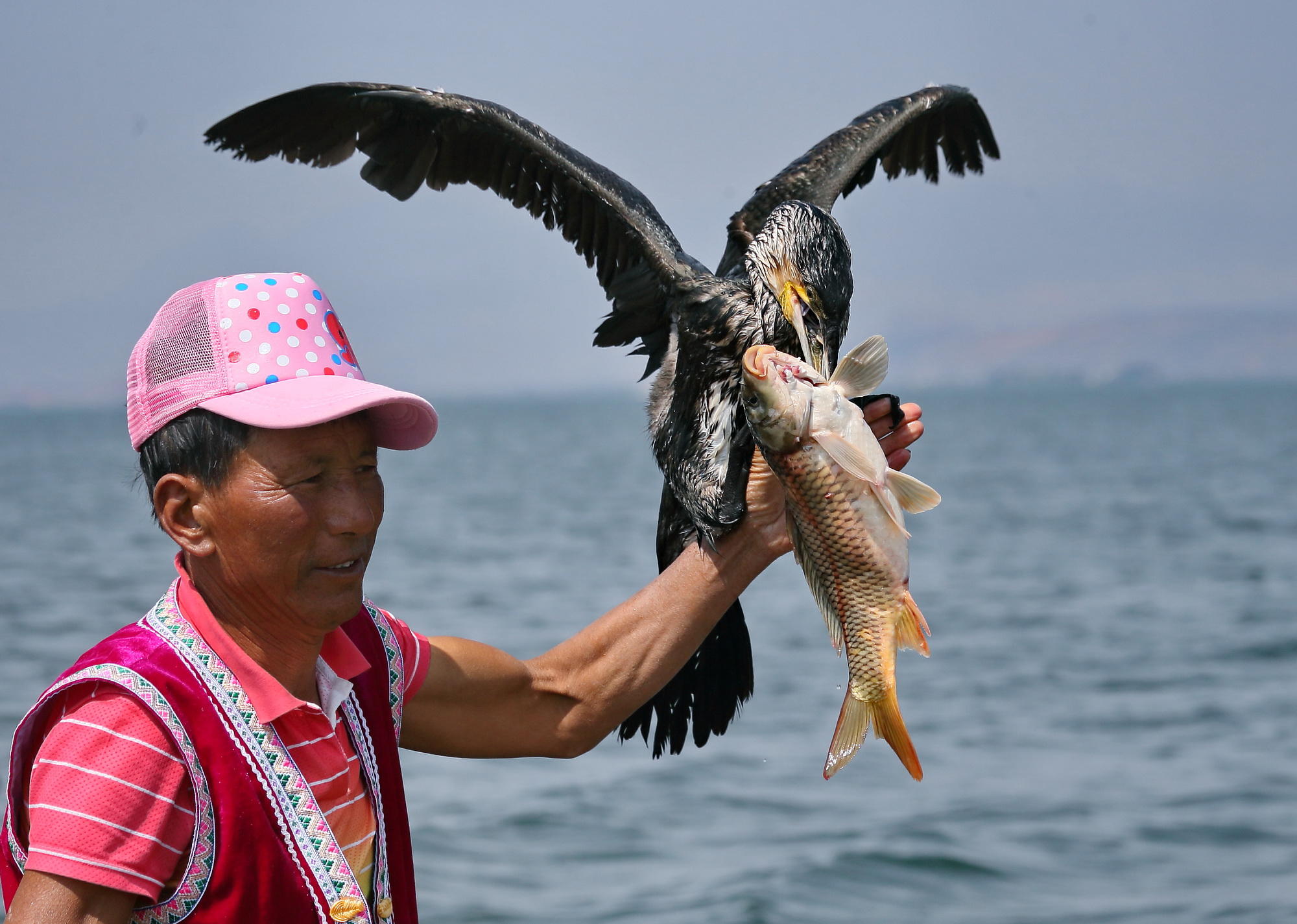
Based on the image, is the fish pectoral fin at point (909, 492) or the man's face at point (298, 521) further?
the fish pectoral fin at point (909, 492)

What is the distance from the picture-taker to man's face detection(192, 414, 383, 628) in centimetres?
192

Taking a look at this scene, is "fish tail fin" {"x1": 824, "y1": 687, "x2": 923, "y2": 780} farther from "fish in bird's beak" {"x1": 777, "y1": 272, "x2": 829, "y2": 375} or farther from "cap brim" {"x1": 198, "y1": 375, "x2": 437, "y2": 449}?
"fish in bird's beak" {"x1": 777, "y1": 272, "x2": 829, "y2": 375}

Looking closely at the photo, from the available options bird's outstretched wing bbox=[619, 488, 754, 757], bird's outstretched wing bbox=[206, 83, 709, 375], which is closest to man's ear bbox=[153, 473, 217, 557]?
bird's outstretched wing bbox=[619, 488, 754, 757]

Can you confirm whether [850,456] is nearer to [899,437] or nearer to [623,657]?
[899,437]

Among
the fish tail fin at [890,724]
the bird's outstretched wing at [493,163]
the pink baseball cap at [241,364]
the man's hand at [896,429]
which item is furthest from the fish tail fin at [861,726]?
the bird's outstretched wing at [493,163]

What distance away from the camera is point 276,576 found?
196 centimetres

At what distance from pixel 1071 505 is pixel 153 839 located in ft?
124

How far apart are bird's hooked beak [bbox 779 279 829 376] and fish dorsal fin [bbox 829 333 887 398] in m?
0.87

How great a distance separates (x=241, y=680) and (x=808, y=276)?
1957 mm

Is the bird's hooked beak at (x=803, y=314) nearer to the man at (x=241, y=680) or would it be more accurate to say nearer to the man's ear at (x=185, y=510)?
the man at (x=241, y=680)

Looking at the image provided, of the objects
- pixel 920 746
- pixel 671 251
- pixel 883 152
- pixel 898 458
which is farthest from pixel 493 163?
pixel 920 746

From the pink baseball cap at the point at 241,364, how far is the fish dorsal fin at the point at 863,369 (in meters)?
0.88

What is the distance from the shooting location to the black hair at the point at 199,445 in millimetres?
1892

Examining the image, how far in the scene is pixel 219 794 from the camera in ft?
5.82
